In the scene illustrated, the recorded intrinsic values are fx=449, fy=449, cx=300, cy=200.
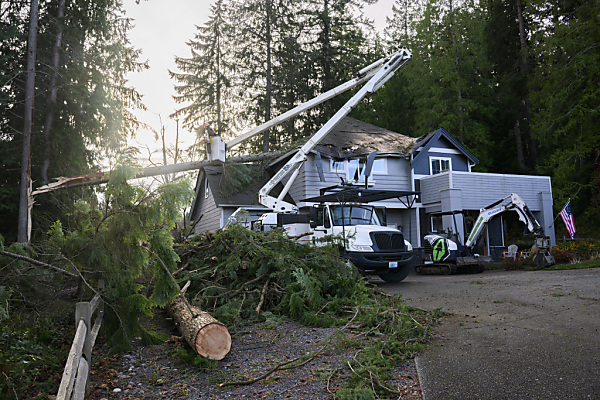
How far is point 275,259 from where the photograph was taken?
8039 mm

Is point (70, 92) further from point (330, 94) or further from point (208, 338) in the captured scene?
point (208, 338)

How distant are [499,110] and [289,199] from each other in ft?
62.2

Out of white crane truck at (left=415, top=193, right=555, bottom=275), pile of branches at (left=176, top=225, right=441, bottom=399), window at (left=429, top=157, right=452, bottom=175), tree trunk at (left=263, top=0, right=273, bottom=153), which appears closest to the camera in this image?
pile of branches at (left=176, top=225, right=441, bottom=399)

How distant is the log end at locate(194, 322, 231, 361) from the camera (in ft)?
16.9

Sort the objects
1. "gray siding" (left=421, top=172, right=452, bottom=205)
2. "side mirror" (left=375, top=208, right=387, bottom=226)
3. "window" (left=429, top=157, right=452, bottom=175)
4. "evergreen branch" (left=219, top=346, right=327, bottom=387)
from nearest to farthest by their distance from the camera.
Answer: "evergreen branch" (left=219, top=346, right=327, bottom=387), "side mirror" (left=375, top=208, right=387, bottom=226), "gray siding" (left=421, top=172, right=452, bottom=205), "window" (left=429, top=157, right=452, bottom=175)

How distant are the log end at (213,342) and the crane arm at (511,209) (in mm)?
12783

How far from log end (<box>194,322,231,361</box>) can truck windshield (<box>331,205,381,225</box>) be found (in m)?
7.02

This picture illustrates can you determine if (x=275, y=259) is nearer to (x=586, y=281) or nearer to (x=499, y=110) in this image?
(x=586, y=281)

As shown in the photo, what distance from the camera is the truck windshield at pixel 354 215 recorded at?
1220 cm

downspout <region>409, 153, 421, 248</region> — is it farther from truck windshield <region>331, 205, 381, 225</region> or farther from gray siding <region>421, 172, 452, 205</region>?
truck windshield <region>331, 205, 381, 225</region>

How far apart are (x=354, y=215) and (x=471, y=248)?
244 inches

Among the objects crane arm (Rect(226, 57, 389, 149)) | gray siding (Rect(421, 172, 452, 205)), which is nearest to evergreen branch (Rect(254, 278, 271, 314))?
crane arm (Rect(226, 57, 389, 149))

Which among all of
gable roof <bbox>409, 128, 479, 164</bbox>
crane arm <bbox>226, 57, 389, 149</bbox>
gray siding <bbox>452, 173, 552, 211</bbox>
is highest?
crane arm <bbox>226, 57, 389, 149</bbox>

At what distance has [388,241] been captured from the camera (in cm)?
1137
